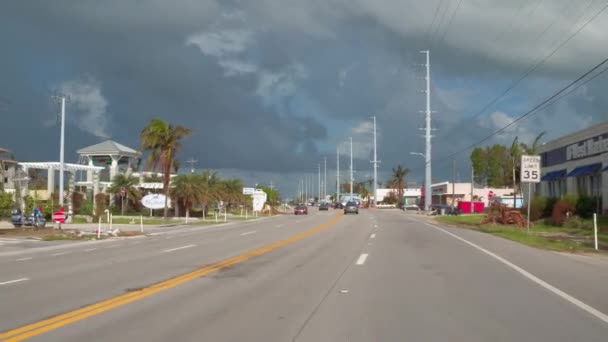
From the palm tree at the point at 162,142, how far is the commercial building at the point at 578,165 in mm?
31632

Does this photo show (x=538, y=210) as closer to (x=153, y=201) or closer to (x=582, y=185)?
(x=582, y=185)

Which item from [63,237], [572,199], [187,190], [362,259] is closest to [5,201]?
[63,237]

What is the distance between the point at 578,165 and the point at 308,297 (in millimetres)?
43607

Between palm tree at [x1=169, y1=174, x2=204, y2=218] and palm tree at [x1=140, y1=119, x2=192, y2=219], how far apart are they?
6.72 metres

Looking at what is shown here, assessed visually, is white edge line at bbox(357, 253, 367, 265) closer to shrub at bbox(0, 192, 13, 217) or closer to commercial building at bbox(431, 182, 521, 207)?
shrub at bbox(0, 192, 13, 217)

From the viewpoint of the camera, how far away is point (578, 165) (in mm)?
49625

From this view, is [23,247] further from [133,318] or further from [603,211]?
[603,211]

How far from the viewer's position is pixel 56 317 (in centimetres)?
976

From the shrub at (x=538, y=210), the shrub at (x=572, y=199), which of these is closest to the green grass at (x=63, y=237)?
the shrub at (x=572, y=199)

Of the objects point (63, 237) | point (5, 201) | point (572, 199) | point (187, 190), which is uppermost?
point (187, 190)

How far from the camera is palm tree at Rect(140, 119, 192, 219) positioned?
5416cm

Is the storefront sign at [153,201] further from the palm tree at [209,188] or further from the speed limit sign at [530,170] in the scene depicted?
the speed limit sign at [530,170]

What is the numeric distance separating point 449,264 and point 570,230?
23.6m

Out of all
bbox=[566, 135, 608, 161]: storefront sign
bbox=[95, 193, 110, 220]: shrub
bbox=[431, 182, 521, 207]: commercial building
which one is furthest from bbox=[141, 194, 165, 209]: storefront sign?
bbox=[431, 182, 521, 207]: commercial building
